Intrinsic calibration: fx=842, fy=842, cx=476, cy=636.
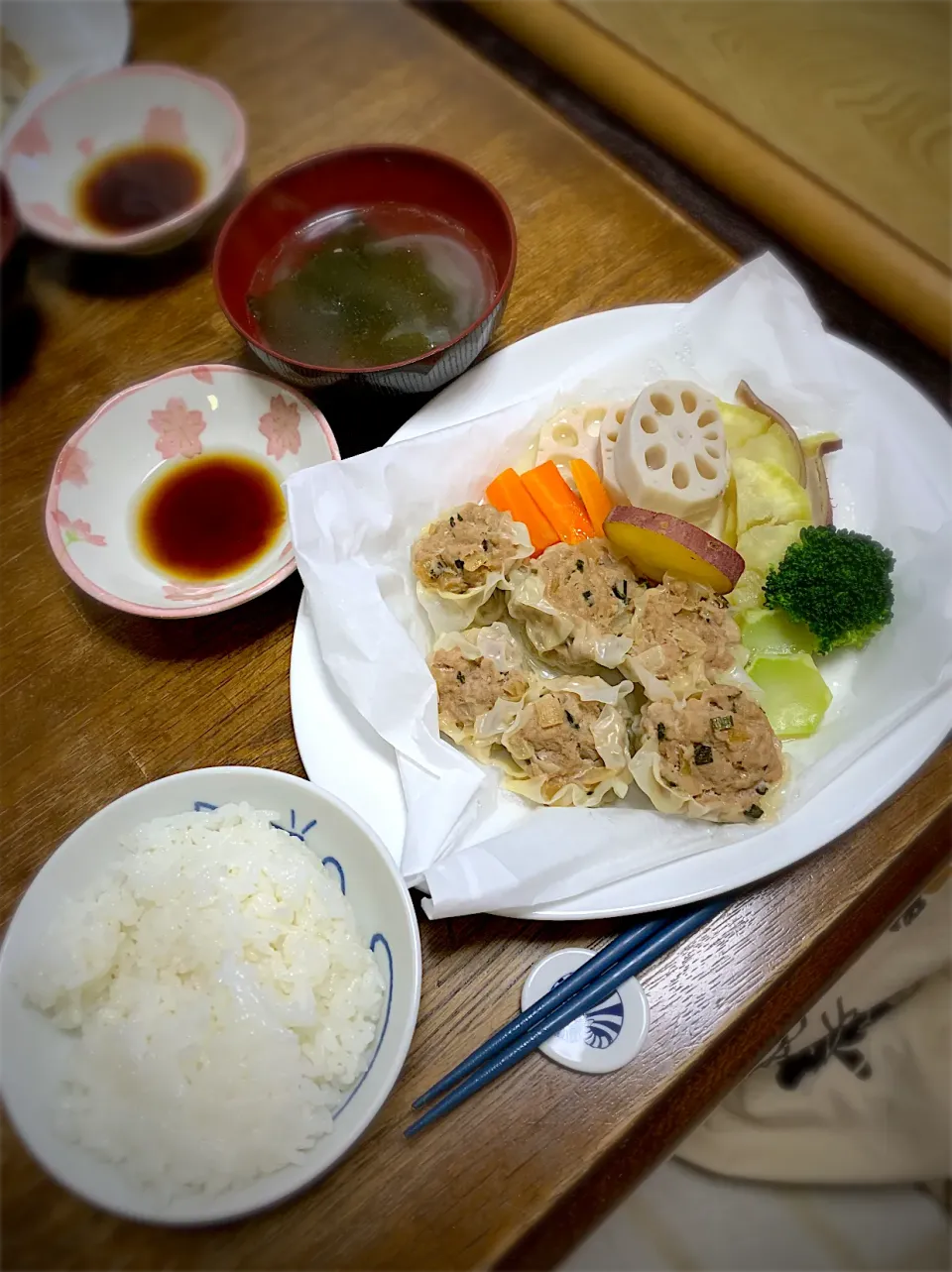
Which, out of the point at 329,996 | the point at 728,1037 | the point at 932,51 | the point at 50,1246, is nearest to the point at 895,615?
the point at 728,1037

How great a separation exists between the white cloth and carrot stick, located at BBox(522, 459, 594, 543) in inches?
47.2

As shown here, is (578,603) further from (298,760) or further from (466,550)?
(298,760)

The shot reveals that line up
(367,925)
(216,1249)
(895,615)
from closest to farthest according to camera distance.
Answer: (216,1249) → (367,925) → (895,615)

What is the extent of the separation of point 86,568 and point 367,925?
3.13ft

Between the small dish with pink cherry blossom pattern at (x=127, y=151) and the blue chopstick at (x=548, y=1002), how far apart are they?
1.99 m

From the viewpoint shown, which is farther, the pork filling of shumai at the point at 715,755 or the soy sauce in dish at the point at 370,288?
the soy sauce in dish at the point at 370,288

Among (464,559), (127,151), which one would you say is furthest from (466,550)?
(127,151)

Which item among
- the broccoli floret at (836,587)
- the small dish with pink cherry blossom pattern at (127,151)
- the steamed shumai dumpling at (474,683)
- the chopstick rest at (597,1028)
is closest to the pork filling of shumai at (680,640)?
the broccoli floret at (836,587)

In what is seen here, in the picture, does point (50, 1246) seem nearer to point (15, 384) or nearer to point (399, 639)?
point (399, 639)

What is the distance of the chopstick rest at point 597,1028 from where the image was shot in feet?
4.65

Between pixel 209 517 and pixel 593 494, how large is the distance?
871mm

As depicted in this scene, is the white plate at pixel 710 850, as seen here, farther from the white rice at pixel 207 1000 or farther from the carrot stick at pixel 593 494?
the carrot stick at pixel 593 494

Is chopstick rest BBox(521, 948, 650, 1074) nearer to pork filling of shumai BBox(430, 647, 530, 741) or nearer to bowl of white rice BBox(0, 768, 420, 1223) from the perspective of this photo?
bowl of white rice BBox(0, 768, 420, 1223)

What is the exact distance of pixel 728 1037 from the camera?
4.75ft
